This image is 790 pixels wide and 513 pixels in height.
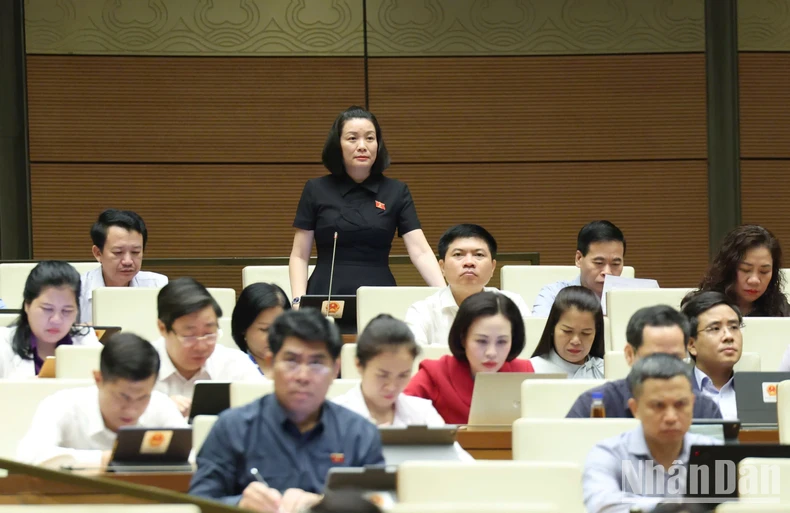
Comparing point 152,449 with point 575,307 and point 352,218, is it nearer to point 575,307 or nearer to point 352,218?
point 575,307

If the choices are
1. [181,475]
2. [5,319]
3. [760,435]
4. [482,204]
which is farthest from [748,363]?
[482,204]

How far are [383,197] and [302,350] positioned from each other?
7.81 feet

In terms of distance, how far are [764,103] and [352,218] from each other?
391cm

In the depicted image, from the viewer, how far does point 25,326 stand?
4152 mm

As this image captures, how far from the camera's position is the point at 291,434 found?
263 centimetres

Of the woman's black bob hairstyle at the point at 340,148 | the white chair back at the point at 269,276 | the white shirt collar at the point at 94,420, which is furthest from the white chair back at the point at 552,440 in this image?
the white chair back at the point at 269,276

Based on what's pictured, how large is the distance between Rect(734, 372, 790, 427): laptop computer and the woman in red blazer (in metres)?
0.78

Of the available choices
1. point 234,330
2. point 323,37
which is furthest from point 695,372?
point 323,37

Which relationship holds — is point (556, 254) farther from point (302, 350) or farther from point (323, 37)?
point (302, 350)

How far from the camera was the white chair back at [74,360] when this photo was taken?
12.4 ft

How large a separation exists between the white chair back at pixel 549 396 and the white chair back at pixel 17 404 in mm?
1371

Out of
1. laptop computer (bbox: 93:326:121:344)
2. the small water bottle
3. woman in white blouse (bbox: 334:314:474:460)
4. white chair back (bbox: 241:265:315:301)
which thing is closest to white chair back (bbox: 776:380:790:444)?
the small water bottle

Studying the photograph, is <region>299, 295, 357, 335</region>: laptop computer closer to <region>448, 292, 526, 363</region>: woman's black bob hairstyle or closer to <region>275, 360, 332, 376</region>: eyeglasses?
<region>448, 292, 526, 363</region>: woman's black bob hairstyle

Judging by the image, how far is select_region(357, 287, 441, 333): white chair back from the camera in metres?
4.73
